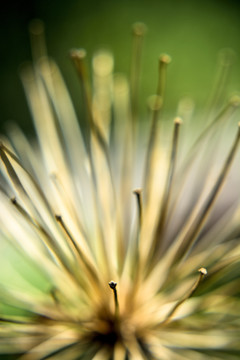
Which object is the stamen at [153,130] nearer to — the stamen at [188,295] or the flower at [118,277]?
the flower at [118,277]

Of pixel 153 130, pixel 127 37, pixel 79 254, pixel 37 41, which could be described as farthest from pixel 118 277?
pixel 127 37

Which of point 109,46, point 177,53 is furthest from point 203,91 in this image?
point 109,46

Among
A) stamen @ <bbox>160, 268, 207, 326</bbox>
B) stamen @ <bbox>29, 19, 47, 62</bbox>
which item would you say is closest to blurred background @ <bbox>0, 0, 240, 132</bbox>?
stamen @ <bbox>29, 19, 47, 62</bbox>

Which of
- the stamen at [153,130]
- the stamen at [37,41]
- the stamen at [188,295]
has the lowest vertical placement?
the stamen at [188,295]

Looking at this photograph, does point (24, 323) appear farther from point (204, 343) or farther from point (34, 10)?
point (34, 10)

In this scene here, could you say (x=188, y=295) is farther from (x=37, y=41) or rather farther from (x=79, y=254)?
(x=37, y=41)

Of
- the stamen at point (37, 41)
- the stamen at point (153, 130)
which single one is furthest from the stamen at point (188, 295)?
the stamen at point (37, 41)

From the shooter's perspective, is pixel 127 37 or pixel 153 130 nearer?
pixel 153 130

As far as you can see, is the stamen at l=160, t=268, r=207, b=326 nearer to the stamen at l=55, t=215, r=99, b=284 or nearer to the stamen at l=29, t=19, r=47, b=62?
the stamen at l=55, t=215, r=99, b=284

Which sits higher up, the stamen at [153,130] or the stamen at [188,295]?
the stamen at [153,130]

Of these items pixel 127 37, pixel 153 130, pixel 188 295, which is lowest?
pixel 188 295
